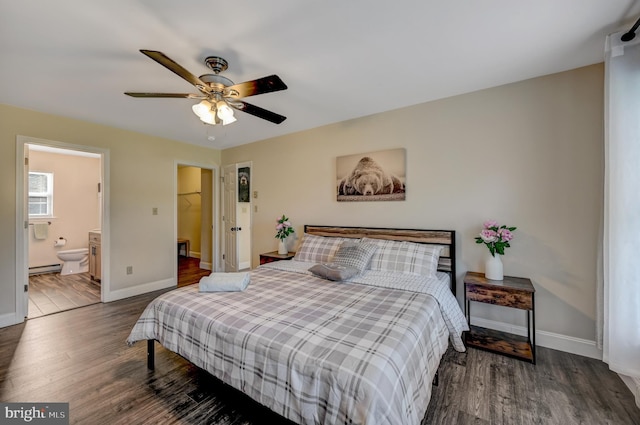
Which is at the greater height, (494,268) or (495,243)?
(495,243)

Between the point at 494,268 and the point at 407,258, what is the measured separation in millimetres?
771

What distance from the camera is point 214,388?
1878 millimetres

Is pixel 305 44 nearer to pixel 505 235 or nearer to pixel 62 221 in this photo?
pixel 505 235

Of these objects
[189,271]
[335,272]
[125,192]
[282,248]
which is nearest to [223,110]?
[335,272]

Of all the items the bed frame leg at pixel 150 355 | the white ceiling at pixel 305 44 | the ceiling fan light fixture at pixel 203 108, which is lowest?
the bed frame leg at pixel 150 355

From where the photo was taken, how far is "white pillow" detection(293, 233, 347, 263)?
3141mm

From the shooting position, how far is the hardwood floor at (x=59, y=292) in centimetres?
334

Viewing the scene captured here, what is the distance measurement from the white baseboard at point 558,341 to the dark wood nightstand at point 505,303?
6cm

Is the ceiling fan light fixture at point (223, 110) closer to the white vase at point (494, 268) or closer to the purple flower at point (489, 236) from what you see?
the purple flower at point (489, 236)

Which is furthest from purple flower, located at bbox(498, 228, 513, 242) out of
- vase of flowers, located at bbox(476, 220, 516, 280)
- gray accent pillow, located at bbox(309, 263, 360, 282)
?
gray accent pillow, located at bbox(309, 263, 360, 282)

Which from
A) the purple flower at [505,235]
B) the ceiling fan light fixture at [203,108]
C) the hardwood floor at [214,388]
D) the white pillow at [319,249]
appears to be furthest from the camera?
the white pillow at [319,249]

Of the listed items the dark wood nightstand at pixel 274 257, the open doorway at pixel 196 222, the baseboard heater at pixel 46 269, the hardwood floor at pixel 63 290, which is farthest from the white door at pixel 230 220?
the baseboard heater at pixel 46 269

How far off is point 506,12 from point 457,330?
2.26 m

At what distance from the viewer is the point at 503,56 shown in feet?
6.84
